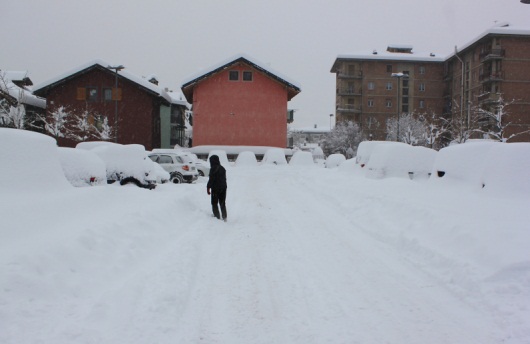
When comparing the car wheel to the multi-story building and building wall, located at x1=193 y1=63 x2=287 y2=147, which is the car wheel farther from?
the multi-story building

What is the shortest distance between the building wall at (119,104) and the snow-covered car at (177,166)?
22.6 metres

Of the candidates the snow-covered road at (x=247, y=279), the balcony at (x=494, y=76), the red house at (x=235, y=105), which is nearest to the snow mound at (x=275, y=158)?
the red house at (x=235, y=105)

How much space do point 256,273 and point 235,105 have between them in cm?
4115

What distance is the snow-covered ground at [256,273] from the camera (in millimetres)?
4426

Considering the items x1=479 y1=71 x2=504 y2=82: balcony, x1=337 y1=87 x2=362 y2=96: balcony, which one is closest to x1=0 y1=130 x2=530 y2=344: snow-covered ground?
x1=479 y1=71 x2=504 y2=82: balcony

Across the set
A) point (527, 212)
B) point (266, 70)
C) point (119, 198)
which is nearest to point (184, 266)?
point (119, 198)

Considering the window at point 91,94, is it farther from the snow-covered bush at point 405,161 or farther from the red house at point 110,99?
the snow-covered bush at point 405,161

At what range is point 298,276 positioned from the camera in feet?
20.7

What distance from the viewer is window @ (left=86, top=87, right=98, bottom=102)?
143ft

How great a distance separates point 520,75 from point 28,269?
202ft

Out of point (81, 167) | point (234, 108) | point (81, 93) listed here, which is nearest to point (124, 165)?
point (81, 167)

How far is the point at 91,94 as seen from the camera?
143ft

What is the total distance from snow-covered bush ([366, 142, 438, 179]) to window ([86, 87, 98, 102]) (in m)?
33.2

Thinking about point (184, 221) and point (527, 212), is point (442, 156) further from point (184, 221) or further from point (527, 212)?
point (184, 221)
